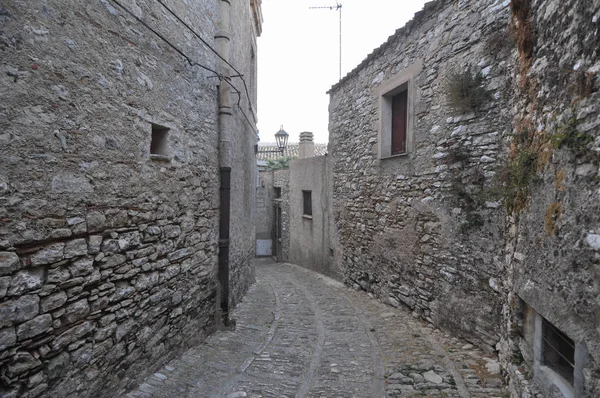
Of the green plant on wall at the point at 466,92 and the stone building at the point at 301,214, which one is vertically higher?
the green plant on wall at the point at 466,92

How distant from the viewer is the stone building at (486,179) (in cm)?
189

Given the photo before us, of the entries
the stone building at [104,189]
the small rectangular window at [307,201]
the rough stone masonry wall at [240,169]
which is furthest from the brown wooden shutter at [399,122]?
the small rectangular window at [307,201]

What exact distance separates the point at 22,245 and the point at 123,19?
6.50ft

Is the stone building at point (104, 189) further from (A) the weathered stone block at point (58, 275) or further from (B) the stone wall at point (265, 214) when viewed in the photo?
(B) the stone wall at point (265, 214)

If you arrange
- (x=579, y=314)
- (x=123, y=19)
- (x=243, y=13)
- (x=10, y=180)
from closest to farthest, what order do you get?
(x=579, y=314)
(x=10, y=180)
(x=123, y=19)
(x=243, y=13)

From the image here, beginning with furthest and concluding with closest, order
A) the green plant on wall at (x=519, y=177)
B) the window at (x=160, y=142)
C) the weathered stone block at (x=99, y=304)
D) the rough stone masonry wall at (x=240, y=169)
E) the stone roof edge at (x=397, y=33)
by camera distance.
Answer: the rough stone masonry wall at (x=240, y=169)
the stone roof edge at (x=397, y=33)
the window at (x=160, y=142)
the weathered stone block at (x=99, y=304)
the green plant on wall at (x=519, y=177)

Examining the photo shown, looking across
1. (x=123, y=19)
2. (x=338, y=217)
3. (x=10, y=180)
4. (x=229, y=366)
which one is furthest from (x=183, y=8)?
(x=338, y=217)

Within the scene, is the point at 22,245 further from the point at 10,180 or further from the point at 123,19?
the point at 123,19

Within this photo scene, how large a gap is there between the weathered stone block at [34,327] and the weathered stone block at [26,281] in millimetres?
208

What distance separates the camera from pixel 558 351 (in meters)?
2.23

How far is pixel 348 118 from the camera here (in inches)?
303

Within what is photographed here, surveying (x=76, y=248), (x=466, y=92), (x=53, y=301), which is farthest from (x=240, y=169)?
(x=53, y=301)

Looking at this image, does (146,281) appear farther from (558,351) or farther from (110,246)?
(558,351)

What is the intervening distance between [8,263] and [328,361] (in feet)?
10.3
